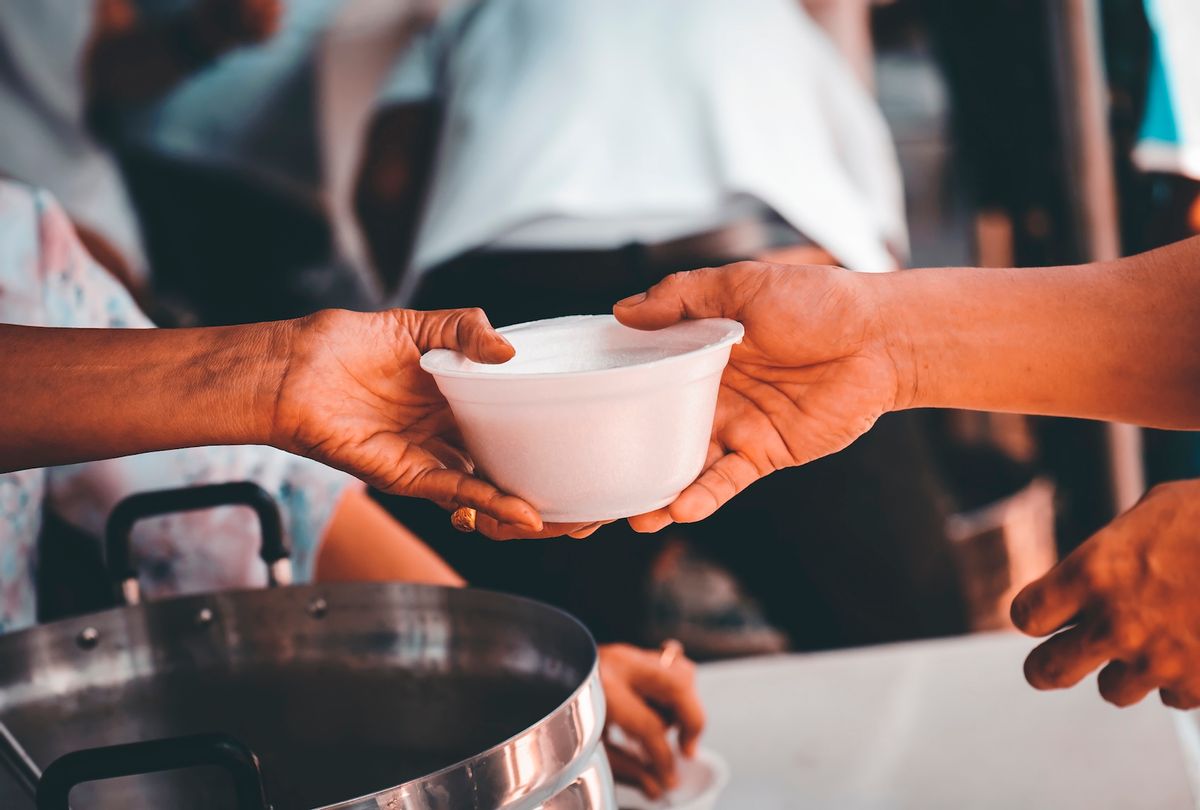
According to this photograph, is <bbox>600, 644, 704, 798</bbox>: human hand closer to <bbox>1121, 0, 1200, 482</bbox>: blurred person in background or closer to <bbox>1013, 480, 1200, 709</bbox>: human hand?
<bbox>1013, 480, 1200, 709</bbox>: human hand

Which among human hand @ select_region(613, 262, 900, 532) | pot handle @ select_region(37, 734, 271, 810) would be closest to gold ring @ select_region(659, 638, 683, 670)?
human hand @ select_region(613, 262, 900, 532)

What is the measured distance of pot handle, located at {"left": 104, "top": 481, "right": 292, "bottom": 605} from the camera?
3.10ft

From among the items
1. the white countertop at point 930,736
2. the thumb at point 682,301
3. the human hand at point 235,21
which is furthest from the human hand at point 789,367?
the human hand at point 235,21

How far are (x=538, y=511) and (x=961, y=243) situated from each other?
7.94ft

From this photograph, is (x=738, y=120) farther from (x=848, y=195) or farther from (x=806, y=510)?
(x=806, y=510)

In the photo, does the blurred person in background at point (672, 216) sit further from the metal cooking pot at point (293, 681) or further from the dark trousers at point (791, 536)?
the metal cooking pot at point (293, 681)

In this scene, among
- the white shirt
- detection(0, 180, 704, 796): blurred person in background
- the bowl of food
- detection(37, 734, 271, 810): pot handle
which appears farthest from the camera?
the white shirt

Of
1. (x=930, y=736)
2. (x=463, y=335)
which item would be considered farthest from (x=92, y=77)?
(x=930, y=736)

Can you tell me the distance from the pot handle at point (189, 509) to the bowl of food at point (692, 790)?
382 mm

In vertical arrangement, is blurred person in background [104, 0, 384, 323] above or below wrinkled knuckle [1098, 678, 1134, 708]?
above

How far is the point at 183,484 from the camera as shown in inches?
49.2

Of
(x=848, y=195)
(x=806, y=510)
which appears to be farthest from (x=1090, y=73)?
(x=806, y=510)

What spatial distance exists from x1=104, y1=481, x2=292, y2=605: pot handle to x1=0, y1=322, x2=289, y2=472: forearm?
65mm

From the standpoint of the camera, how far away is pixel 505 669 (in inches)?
33.0
